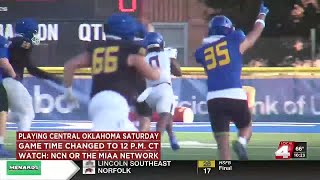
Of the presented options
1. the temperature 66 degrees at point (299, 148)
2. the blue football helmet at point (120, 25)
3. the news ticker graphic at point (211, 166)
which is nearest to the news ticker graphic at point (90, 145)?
the news ticker graphic at point (211, 166)

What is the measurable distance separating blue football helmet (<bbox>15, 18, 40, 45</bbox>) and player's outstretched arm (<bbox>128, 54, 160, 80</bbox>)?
0.78 meters

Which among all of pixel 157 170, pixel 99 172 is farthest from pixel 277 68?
pixel 99 172

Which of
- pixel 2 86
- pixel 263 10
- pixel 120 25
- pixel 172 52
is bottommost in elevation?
pixel 2 86

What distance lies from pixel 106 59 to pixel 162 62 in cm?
46

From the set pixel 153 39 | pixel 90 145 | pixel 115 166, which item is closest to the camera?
pixel 153 39

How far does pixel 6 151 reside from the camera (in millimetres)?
4270

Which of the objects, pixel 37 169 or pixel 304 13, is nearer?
pixel 304 13

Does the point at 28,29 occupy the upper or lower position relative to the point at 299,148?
upper

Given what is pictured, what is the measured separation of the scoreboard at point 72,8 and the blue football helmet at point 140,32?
10cm

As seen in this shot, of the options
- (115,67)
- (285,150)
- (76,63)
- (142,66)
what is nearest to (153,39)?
(142,66)

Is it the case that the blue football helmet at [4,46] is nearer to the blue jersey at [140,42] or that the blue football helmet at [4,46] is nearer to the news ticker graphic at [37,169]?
the news ticker graphic at [37,169]

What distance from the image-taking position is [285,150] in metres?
4.29

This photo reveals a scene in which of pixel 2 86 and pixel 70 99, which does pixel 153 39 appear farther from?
pixel 2 86

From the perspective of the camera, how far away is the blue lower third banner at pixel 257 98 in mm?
4191
